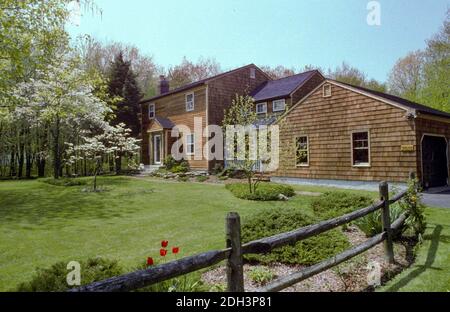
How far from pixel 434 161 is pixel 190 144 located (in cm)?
1603

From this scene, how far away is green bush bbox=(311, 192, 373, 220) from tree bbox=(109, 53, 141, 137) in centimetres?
2572

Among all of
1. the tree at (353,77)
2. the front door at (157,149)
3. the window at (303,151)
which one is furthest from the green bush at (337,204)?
the tree at (353,77)

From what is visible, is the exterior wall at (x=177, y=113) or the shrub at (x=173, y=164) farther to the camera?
the exterior wall at (x=177, y=113)

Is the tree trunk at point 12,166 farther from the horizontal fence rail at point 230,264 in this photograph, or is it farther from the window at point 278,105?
the horizontal fence rail at point 230,264

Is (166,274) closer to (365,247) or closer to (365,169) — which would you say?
(365,247)

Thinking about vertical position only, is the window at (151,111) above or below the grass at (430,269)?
above

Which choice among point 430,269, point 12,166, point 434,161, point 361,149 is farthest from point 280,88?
point 12,166

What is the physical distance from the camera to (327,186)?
16312mm

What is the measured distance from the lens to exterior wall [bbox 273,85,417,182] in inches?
545

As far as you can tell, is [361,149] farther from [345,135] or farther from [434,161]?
[434,161]

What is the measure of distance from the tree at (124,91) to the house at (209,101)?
4.19 m

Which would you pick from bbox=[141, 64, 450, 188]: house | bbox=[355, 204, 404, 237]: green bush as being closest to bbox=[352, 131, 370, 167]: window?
bbox=[141, 64, 450, 188]: house

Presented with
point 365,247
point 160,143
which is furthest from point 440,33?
point 365,247

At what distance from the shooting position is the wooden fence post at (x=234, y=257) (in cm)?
316
